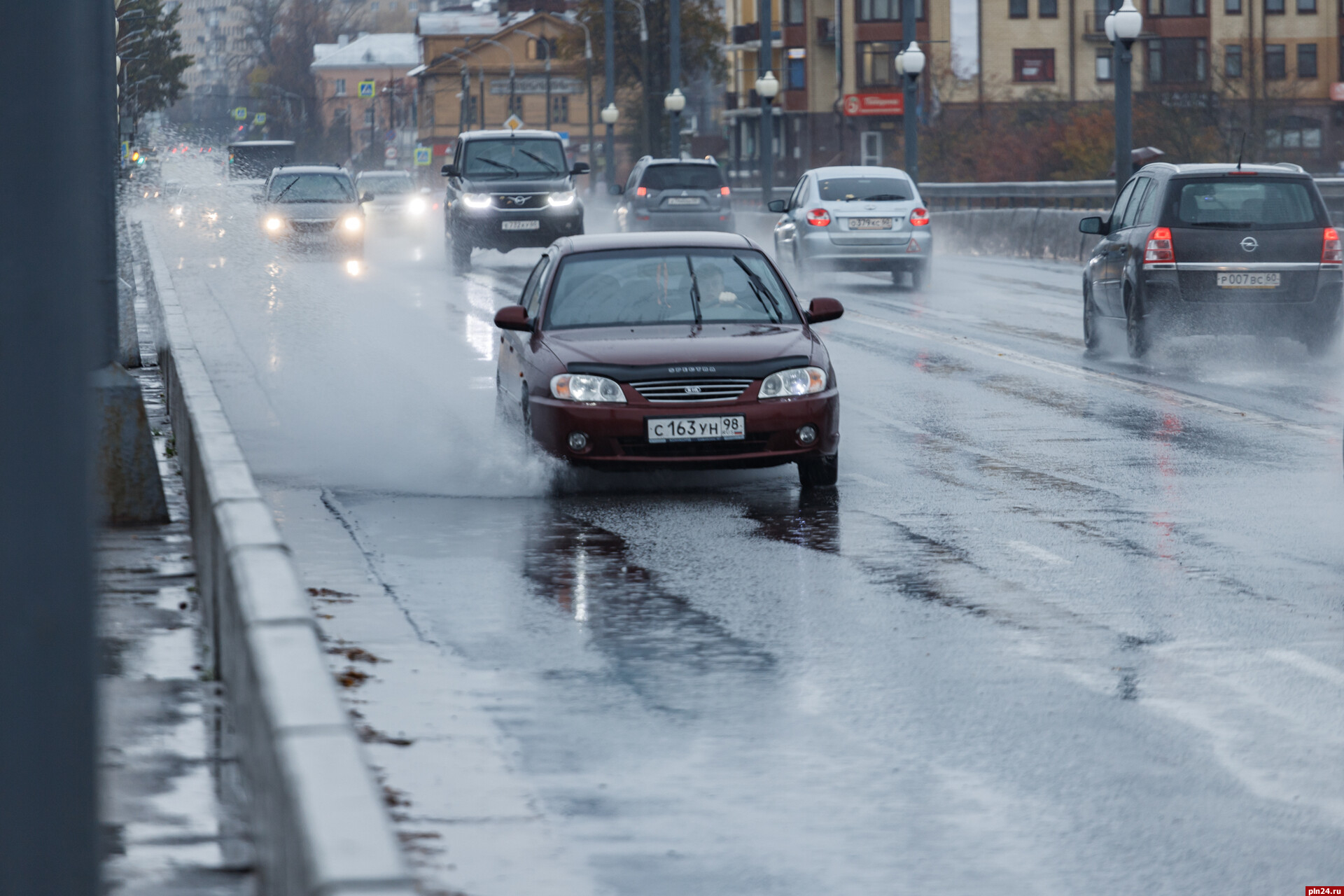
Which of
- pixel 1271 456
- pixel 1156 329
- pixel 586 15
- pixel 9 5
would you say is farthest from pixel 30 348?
pixel 586 15

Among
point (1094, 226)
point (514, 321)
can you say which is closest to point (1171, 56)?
point (1094, 226)

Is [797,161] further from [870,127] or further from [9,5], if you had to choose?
[9,5]

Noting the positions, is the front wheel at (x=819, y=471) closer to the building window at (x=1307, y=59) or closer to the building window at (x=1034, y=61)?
the building window at (x=1034, y=61)

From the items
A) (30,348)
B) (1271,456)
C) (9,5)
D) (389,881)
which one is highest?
(9,5)

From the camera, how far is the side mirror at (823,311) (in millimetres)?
12125

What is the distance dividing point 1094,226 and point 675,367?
26.9ft

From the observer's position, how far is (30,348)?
10.5 ft

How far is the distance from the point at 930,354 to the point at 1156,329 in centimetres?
234

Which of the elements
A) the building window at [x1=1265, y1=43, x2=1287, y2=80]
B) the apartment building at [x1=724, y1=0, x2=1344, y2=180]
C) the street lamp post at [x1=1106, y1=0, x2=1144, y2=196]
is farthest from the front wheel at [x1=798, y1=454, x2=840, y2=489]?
the building window at [x1=1265, y1=43, x2=1287, y2=80]

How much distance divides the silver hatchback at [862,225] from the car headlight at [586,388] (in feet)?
60.5

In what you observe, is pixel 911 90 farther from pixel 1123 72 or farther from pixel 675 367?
pixel 675 367

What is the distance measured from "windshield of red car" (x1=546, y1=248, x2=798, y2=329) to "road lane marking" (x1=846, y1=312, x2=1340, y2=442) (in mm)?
3702

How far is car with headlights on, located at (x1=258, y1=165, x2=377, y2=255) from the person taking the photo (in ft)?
126

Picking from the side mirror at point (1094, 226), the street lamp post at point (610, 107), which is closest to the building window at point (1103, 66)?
the street lamp post at point (610, 107)
